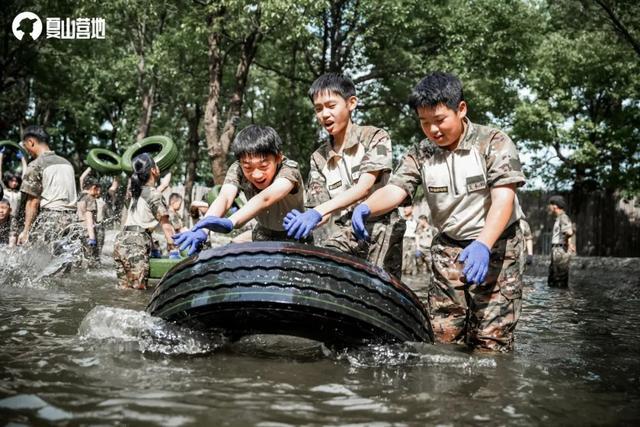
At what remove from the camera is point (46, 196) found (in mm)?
8320

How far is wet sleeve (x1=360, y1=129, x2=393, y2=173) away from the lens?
165 inches

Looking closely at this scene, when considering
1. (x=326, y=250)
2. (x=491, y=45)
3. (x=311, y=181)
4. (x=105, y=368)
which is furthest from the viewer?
(x=491, y=45)

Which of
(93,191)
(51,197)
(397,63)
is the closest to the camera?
(51,197)

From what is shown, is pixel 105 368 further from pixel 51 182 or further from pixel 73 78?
pixel 73 78

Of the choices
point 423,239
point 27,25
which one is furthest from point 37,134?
point 27,25

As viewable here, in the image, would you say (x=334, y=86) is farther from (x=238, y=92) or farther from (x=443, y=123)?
(x=238, y=92)

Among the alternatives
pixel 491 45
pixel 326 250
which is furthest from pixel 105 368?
pixel 491 45

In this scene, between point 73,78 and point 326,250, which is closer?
point 326,250

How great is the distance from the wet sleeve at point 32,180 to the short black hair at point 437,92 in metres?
6.17

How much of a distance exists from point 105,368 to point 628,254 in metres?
21.6

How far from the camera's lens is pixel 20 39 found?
2144 cm

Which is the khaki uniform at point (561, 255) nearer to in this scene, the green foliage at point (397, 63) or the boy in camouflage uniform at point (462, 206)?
the green foliage at point (397, 63)

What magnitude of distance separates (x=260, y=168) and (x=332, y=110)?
63 centimetres

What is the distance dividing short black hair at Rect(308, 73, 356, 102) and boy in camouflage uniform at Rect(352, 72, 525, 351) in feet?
2.09
